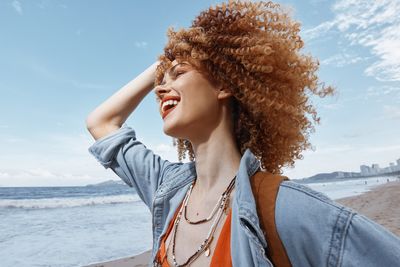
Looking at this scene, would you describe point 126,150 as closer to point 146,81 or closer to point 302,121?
point 146,81

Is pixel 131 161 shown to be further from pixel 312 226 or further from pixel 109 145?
pixel 312 226

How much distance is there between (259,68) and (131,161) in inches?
37.5

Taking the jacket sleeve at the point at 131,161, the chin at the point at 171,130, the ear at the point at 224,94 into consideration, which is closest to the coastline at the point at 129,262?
the jacket sleeve at the point at 131,161

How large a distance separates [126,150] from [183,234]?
674mm

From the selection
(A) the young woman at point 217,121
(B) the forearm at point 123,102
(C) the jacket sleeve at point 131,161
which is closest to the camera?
(A) the young woman at point 217,121

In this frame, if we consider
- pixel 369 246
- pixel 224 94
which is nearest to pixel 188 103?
pixel 224 94

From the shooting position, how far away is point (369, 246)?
96 cm

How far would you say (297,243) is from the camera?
1.02m

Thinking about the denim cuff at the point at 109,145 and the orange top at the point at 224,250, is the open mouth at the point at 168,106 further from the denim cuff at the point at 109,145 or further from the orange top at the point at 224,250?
the orange top at the point at 224,250

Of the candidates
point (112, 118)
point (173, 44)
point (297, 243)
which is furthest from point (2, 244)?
point (297, 243)

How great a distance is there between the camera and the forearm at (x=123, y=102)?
2070mm

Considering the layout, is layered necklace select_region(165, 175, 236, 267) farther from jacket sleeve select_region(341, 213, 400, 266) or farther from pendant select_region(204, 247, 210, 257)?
jacket sleeve select_region(341, 213, 400, 266)

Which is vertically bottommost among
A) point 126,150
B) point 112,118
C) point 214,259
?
point 214,259

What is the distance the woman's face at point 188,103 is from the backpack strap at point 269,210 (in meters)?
0.45
